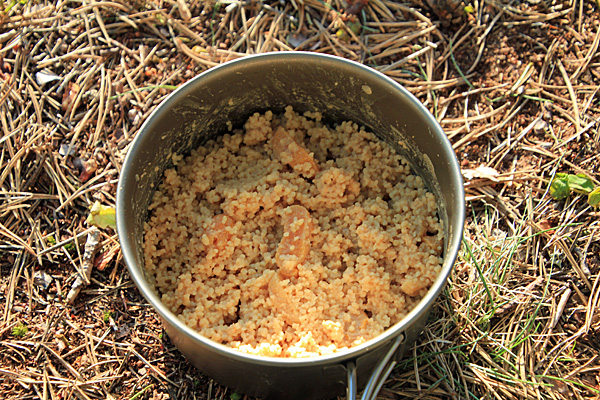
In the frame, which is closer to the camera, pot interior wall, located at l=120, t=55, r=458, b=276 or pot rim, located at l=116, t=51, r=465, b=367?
pot rim, located at l=116, t=51, r=465, b=367

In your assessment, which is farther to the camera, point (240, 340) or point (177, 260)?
point (177, 260)

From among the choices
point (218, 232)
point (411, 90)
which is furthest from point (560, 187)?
point (218, 232)

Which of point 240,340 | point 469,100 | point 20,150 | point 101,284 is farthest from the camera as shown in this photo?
point 469,100

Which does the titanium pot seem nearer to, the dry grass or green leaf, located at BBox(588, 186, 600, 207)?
the dry grass

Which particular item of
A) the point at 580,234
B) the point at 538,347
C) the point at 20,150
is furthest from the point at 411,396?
the point at 20,150

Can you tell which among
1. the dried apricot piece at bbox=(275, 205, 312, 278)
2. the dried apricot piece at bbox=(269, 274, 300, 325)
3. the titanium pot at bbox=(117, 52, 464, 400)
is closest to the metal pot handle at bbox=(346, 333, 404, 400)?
the titanium pot at bbox=(117, 52, 464, 400)

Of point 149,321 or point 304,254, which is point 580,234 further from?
point 149,321
